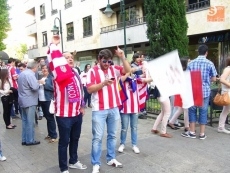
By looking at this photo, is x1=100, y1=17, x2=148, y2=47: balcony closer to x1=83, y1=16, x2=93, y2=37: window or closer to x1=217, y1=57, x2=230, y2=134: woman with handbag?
x1=83, y1=16, x2=93, y2=37: window


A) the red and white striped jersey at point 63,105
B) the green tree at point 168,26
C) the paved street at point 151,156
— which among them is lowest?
the paved street at point 151,156

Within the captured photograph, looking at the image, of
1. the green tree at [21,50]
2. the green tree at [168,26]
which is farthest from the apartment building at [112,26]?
the green tree at [21,50]

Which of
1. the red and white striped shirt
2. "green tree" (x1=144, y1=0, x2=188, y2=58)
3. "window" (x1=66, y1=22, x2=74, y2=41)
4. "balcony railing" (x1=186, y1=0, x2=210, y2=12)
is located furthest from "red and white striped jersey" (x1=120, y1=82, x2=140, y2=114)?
"window" (x1=66, y1=22, x2=74, y2=41)

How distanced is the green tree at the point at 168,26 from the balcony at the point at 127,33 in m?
7.86

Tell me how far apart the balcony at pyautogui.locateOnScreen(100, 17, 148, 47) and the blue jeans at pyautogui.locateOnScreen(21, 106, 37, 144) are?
1278 cm

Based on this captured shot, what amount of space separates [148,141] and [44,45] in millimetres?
28174

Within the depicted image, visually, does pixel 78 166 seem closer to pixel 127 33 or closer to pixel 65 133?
pixel 65 133

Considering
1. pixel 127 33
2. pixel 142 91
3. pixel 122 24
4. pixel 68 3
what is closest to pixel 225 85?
pixel 142 91

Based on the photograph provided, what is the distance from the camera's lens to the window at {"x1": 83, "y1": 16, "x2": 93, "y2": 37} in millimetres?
23156

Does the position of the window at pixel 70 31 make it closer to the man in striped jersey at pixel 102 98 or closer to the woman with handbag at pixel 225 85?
the woman with handbag at pixel 225 85

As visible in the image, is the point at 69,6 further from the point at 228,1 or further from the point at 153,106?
the point at 153,106

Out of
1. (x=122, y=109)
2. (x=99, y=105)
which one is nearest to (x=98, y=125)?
(x=99, y=105)

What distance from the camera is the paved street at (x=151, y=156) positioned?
4160mm

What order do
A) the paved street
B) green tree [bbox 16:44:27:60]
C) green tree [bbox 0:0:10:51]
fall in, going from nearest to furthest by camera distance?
1. the paved street
2. green tree [bbox 0:0:10:51]
3. green tree [bbox 16:44:27:60]
